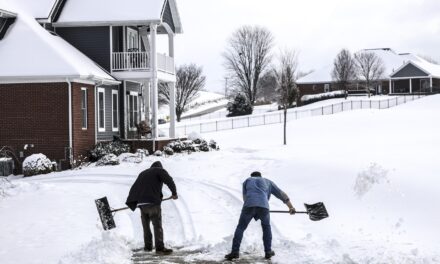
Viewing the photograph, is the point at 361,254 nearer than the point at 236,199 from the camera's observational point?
Yes

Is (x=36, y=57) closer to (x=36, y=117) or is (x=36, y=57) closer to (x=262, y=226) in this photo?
(x=36, y=117)

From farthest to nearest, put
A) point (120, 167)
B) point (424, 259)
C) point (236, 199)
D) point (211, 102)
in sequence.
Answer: point (211, 102) < point (120, 167) < point (236, 199) < point (424, 259)

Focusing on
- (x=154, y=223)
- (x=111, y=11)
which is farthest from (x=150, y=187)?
(x=111, y=11)

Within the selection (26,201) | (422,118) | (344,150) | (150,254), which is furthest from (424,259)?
(422,118)

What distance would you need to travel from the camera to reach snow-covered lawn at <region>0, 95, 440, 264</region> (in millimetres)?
12711

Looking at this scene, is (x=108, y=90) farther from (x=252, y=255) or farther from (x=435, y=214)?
(x=252, y=255)

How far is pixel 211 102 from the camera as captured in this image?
113125 mm

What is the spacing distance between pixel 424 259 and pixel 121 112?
82.2 feet

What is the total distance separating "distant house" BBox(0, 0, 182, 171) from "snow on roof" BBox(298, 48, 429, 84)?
57.5m

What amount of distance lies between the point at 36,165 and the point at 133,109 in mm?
10051

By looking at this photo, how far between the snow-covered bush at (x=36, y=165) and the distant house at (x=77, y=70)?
1.33 meters

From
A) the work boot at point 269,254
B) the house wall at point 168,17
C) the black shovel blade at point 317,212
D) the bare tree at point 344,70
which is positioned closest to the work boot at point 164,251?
the work boot at point 269,254

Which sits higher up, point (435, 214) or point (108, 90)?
point (108, 90)

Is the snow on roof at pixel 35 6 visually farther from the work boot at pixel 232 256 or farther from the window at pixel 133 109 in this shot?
the work boot at pixel 232 256
